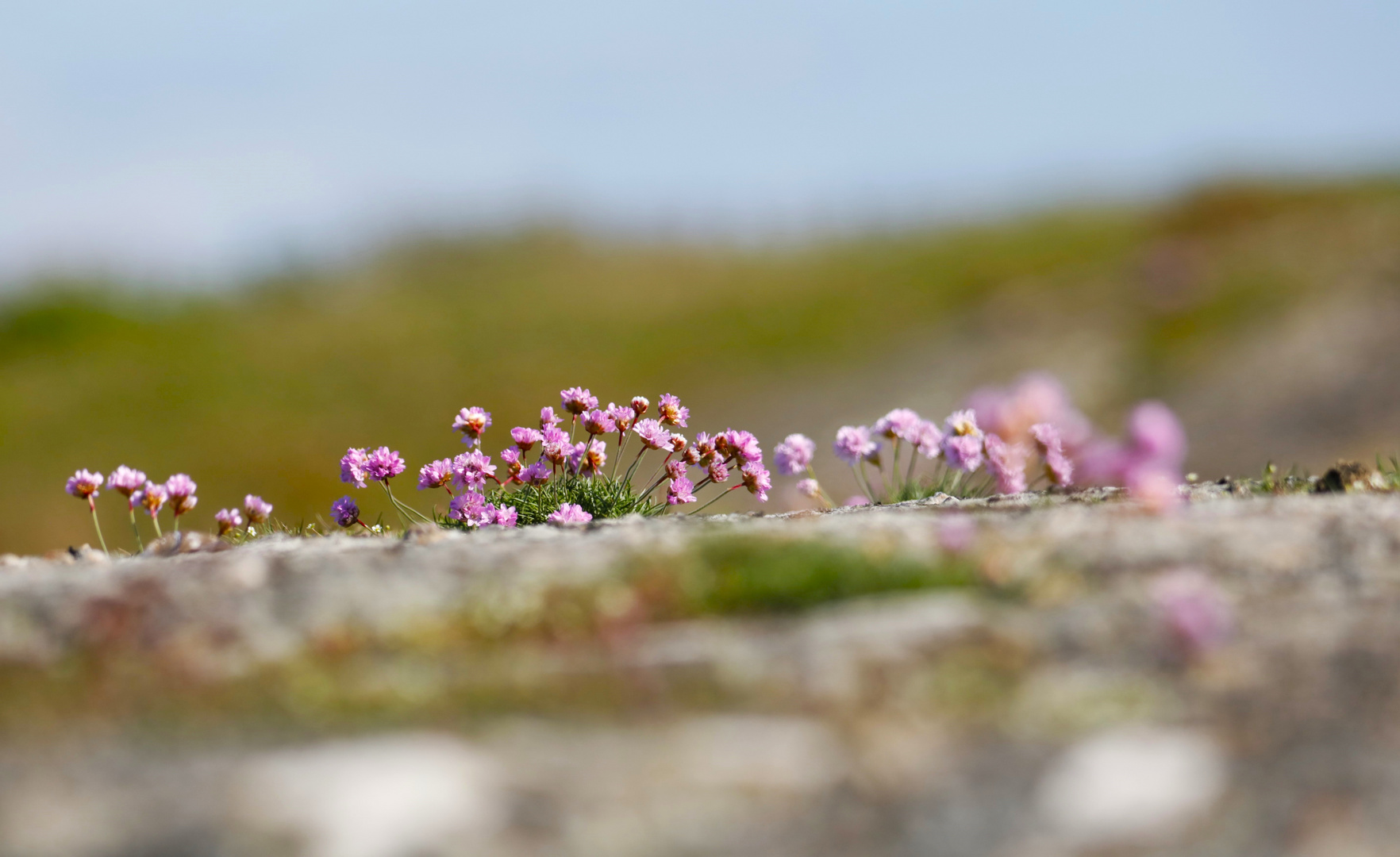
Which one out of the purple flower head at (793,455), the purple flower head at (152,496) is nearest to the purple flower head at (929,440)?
the purple flower head at (793,455)

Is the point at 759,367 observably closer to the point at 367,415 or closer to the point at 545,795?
the point at 367,415

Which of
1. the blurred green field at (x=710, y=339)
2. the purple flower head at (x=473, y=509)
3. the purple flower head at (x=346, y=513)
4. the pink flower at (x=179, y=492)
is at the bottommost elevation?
the purple flower head at (x=473, y=509)

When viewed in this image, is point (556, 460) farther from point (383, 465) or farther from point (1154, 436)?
point (1154, 436)

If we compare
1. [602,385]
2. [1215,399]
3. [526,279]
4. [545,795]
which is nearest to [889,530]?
[545,795]

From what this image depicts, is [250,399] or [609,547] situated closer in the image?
[609,547]

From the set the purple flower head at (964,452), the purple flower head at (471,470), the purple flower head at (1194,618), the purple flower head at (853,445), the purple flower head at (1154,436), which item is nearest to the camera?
the purple flower head at (1194,618)

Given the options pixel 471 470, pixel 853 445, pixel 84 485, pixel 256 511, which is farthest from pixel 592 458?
pixel 84 485

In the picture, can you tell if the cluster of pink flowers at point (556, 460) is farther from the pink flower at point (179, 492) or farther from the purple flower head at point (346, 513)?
the pink flower at point (179, 492)
